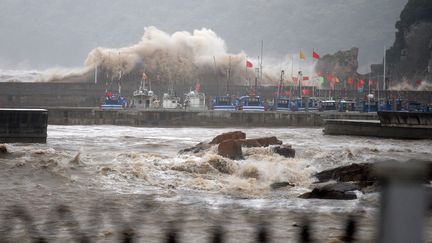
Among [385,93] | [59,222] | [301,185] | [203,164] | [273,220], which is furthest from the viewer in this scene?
[385,93]

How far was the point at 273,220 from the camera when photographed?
743 centimetres

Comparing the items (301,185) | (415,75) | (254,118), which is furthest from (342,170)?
(415,75)

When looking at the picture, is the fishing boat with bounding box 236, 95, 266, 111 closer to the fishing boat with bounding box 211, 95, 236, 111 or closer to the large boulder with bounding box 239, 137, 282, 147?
the fishing boat with bounding box 211, 95, 236, 111

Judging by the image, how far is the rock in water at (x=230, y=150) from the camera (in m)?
15.3

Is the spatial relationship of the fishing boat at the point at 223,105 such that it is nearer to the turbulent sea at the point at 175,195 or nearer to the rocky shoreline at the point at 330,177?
the rocky shoreline at the point at 330,177

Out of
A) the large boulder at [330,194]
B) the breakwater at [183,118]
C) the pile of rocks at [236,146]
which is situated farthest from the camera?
the breakwater at [183,118]

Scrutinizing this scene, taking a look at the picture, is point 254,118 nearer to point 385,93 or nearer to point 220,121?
point 220,121

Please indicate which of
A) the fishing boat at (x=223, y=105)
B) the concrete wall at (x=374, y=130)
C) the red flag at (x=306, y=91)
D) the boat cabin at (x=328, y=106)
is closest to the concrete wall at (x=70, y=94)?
the red flag at (x=306, y=91)

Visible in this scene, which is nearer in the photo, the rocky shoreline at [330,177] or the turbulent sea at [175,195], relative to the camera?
the turbulent sea at [175,195]

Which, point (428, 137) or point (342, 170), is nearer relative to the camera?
point (342, 170)

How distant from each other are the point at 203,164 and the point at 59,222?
280 inches

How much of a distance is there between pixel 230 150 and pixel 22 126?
8678 mm

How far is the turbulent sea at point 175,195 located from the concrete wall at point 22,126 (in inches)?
187

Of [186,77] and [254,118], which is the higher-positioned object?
[186,77]
